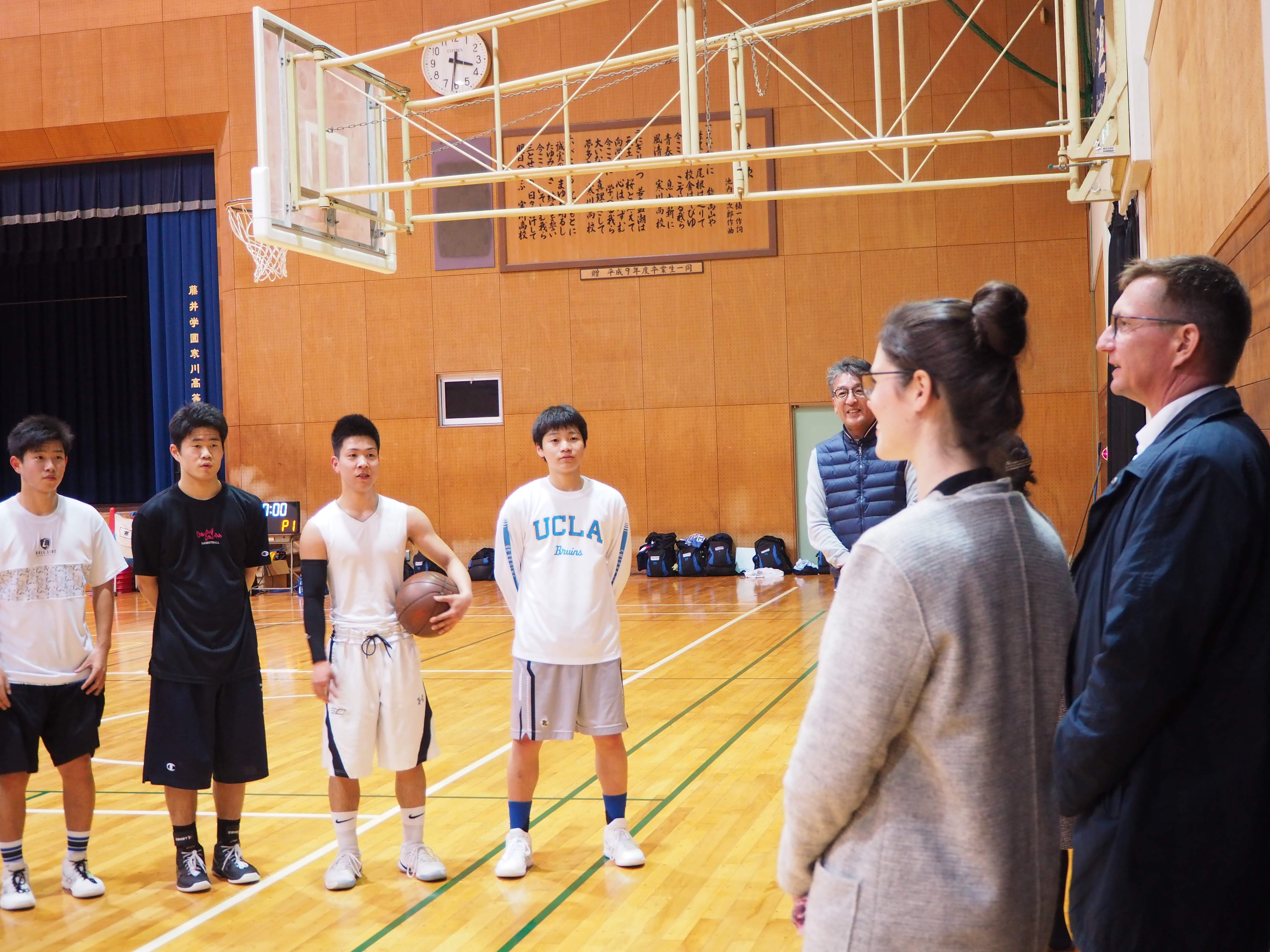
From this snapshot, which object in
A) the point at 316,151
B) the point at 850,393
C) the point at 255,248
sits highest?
the point at 255,248

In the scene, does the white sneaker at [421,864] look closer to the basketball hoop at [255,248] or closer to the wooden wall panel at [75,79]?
the basketball hoop at [255,248]

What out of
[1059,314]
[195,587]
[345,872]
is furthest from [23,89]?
[345,872]

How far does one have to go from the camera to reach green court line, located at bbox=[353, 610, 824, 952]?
372 centimetres

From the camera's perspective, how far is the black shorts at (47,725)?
13.4ft

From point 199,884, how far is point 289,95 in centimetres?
603

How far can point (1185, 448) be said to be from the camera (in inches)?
71.8

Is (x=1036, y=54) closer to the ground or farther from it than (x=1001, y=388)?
farther from it

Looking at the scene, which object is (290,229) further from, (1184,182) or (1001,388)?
(1001,388)

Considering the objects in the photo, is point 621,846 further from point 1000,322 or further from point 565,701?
point 1000,322

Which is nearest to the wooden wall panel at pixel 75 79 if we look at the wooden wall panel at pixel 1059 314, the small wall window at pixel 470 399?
the small wall window at pixel 470 399

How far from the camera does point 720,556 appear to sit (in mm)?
13984

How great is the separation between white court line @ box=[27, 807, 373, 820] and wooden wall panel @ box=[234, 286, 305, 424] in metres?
10.1

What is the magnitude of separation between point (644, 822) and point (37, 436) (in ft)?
8.96

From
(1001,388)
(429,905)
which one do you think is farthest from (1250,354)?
(429,905)
